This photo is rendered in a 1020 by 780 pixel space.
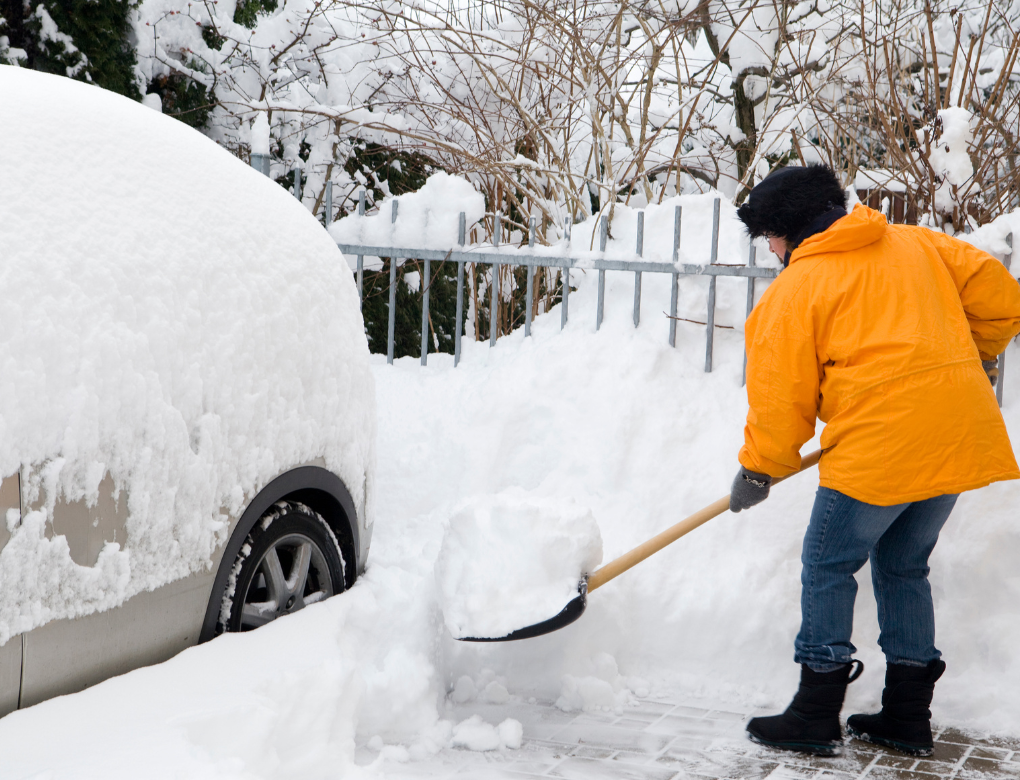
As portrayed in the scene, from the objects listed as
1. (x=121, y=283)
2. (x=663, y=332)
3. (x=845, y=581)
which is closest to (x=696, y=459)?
(x=663, y=332)

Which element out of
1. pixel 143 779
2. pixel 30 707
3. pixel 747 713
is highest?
pixel 30 707

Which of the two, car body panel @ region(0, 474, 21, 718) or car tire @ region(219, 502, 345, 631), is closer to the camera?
car body panel @ region(0, 474, 21, 718)

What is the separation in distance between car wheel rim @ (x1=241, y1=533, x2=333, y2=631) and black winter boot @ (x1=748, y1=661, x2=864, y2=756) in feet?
4.74

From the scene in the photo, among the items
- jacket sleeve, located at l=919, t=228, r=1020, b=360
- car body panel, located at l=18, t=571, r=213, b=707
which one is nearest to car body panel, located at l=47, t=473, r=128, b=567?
car body panel, located at l=18, t=571, r=213, b=707

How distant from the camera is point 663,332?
4203 millimetres

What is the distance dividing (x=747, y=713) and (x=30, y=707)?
2.17 meters

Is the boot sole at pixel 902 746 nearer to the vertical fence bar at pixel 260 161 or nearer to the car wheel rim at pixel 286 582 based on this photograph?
the car wheel rim at pixel 286 582

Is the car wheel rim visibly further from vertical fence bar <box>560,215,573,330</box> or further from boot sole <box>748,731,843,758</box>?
vertical fence bar <box>560,215,573,330</box>

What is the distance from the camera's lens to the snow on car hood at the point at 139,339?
1775 mm

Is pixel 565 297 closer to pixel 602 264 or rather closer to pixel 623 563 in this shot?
pixel 602 264

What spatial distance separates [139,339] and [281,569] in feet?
3.01

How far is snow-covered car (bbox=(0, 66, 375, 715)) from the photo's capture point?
5.85 feet

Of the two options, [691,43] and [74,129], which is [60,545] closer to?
[74,129]

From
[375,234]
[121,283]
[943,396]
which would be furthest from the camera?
[375,234]
